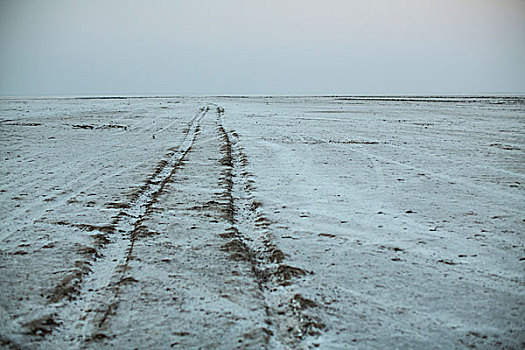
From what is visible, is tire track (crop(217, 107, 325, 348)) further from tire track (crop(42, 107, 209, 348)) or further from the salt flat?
tire track (crop(42, 107, 209, 348))

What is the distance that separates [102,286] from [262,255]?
1.05m

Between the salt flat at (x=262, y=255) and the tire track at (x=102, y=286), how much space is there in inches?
0.4

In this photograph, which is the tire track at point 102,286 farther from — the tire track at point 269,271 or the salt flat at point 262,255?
the tire track at point 269,271

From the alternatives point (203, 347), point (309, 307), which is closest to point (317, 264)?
point (309, 307)

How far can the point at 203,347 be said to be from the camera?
181cm

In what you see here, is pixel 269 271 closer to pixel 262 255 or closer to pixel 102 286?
pixel 262 255

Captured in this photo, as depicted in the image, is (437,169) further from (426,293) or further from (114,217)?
(114,217)

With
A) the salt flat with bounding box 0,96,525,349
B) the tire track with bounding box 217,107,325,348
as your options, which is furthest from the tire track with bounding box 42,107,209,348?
the tire track with bounding box 217,107,325,348

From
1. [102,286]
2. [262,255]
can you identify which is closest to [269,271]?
[262,255]

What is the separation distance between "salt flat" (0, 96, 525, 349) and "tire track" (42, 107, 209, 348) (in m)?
0.01

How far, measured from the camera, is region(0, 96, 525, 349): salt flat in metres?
1.94

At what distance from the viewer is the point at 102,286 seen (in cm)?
234

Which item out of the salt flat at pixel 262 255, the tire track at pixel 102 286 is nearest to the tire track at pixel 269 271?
the salt flat at pixel 262 255

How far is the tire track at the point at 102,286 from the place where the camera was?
191 centimetres
